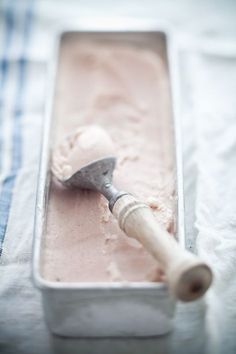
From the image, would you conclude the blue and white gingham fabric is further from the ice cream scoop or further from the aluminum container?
the ice cream scoop

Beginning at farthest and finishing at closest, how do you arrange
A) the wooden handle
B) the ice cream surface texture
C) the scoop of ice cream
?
the scoop of ice cream < the ice cream surface texture < the wooden handle

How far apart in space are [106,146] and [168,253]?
0.36 metres

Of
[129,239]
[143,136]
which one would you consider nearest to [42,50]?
[143,136]

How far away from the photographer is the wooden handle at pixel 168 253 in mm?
893

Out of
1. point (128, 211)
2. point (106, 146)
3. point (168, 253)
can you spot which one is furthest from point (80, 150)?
point (168, 253)

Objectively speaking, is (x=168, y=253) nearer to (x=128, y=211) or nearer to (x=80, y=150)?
(x=128, y=211)

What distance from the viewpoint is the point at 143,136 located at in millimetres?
1351

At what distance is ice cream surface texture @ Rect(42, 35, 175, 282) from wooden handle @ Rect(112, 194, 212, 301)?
53 mm

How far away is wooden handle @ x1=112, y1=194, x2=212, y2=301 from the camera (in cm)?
89

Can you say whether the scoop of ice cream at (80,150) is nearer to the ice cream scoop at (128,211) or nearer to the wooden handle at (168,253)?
the ice cream scoop at (128,211)

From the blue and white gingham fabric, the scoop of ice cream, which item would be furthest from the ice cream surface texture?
the blue and white gingham fabric

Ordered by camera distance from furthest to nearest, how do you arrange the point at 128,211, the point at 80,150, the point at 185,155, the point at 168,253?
1. the point at 185,155
2. the point at 80,150
3. the point at 128,211
4. the point at 168,253

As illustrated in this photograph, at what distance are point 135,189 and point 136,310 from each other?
12.0 inches

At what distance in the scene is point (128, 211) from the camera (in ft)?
Answer: 3.38
